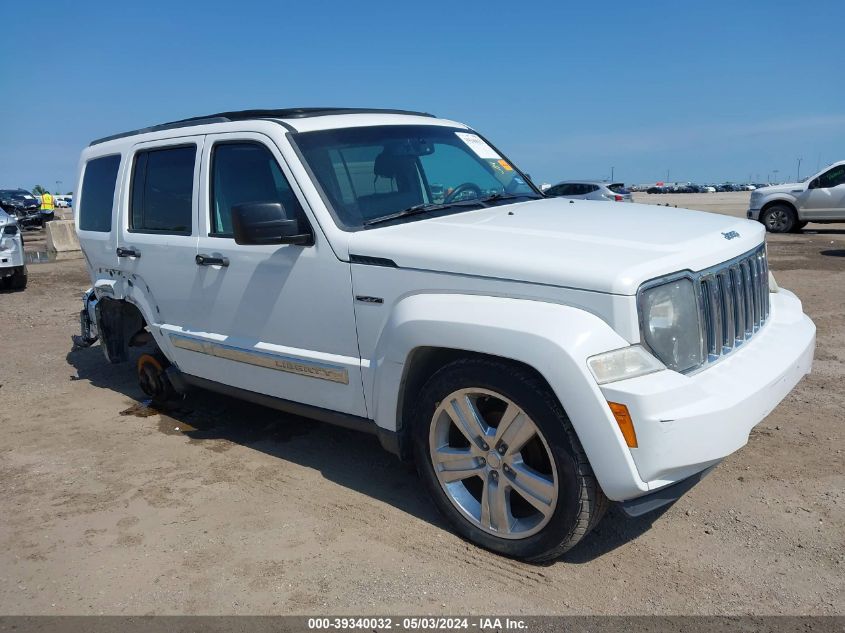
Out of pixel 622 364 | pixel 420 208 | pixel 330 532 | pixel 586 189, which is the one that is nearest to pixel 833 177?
pixel 586 189

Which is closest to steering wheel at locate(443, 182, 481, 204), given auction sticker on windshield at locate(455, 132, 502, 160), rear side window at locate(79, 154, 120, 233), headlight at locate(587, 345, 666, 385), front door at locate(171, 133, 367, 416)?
auction sticker on windshield at locate(455, 132, 502, 160)

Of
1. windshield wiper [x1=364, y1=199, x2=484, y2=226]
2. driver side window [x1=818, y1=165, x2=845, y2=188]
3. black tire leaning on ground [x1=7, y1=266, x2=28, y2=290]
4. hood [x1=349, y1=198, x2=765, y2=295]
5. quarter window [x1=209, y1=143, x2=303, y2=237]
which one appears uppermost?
quarter window [x1=209, y1=143, x2=303, y2=237]

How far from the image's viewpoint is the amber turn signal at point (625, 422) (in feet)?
9.08

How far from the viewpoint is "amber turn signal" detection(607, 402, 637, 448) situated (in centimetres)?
277

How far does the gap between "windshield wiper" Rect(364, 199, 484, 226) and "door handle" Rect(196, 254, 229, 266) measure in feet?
3.33

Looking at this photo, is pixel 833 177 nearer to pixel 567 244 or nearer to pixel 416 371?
pixel 567 244

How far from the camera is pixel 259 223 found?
3645mm

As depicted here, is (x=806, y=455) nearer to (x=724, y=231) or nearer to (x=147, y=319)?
(x=724, y=231)

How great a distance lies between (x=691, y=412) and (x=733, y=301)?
2.82ft

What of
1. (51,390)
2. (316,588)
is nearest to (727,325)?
(316,588)

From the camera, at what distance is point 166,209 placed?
489 centimetres

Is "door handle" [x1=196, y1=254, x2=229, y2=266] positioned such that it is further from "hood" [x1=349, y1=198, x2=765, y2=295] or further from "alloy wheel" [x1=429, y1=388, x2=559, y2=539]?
"alloy wheel" [x1=429, y1=388, x2=559, y2=539]

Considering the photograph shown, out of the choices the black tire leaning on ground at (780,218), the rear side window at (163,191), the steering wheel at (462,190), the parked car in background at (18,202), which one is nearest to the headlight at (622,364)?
the steering wheel at (462,190)

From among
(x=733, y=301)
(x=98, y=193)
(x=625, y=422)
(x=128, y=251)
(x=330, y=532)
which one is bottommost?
(x=330, y=532)
